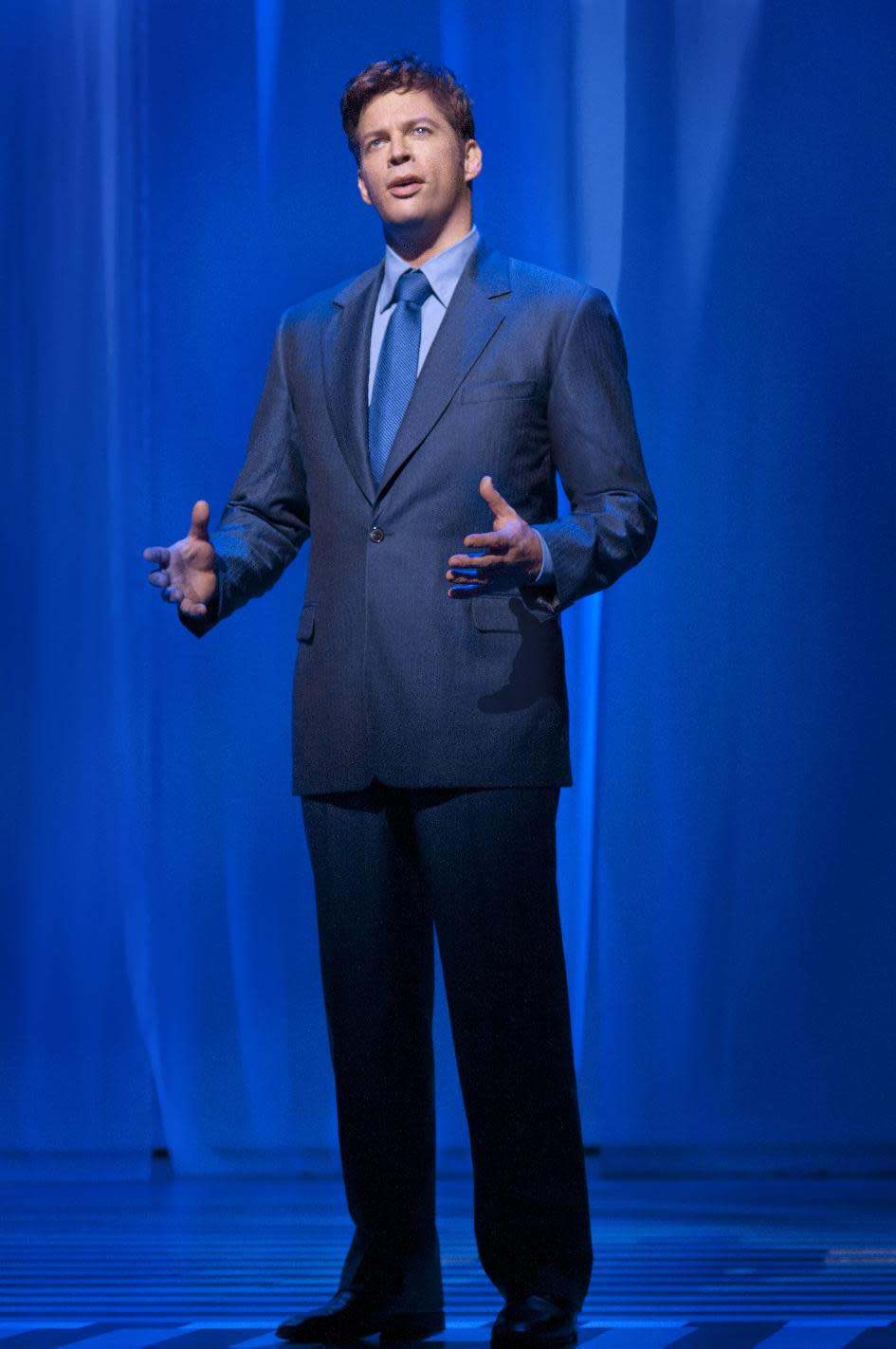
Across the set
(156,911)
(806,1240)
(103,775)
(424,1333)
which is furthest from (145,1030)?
(424,1333)

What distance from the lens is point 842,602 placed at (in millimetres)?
3672

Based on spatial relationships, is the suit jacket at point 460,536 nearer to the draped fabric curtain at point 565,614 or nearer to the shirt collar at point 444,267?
the shirt collar at point 444,267

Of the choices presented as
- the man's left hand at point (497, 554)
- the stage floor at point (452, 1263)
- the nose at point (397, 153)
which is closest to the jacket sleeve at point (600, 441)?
the man's left hand at point (497, 554)

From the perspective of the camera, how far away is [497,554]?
183cm

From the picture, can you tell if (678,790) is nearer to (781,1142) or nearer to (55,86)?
(781,1142)

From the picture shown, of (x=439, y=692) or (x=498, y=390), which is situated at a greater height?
(x=498, y=390)

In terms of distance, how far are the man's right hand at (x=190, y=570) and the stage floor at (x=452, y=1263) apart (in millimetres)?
823

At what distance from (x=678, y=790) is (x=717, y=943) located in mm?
319

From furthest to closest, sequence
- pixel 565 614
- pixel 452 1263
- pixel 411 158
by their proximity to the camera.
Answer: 1. pixel 565 614
2. pixel 452 1263
3. pixel 411 158

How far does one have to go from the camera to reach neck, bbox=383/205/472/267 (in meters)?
2.12

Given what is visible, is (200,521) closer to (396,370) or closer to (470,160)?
(396,370)

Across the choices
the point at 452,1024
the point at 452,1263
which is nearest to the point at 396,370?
the point at 452,1024

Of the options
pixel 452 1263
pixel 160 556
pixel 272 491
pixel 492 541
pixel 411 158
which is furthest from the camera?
pixel 452 1263

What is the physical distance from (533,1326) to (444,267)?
3.90 ft
